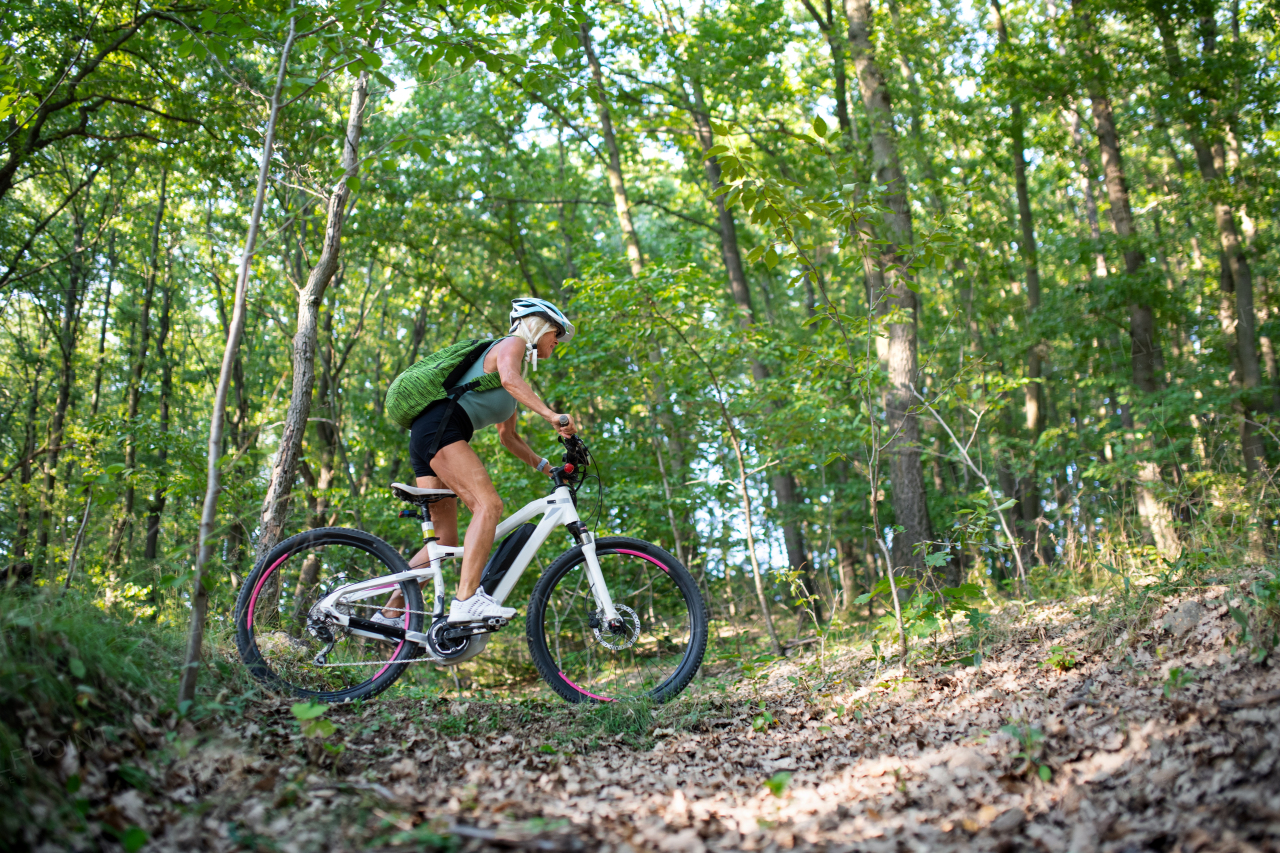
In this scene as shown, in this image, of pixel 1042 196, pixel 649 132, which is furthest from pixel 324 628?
pixel 1042 196

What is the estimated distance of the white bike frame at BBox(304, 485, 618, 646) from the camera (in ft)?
12.6

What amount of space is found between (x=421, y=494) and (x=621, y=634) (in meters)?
1.29

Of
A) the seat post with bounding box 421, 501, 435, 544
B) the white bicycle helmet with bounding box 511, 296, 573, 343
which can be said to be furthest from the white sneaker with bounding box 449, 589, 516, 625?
the white bicycle helmet with bounding box 511, 296, 573, 343

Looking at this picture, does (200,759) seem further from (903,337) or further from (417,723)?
(903,337)

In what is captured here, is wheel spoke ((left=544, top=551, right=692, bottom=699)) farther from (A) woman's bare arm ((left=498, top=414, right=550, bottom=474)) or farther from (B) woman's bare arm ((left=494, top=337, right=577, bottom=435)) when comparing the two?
(B) woman's bare arm ((left=494, top=337, right=577, bottom=435))

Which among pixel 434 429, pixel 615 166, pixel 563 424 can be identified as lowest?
pixel 563 424

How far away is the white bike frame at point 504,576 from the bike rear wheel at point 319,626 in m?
0.04

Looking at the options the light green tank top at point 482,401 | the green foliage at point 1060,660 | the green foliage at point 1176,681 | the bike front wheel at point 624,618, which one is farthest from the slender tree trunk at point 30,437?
the green foliage at point 1176,681

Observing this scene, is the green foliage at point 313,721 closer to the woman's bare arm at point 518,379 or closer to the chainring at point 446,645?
the chainring at point 446,645

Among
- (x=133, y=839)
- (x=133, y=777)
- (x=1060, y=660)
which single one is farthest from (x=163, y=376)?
(x=1060, y=660)

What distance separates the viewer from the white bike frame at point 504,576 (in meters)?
3.83

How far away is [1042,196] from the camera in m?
23.2

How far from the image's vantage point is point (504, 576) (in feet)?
12.7

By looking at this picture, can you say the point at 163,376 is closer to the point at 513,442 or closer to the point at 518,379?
the point at 513,442
